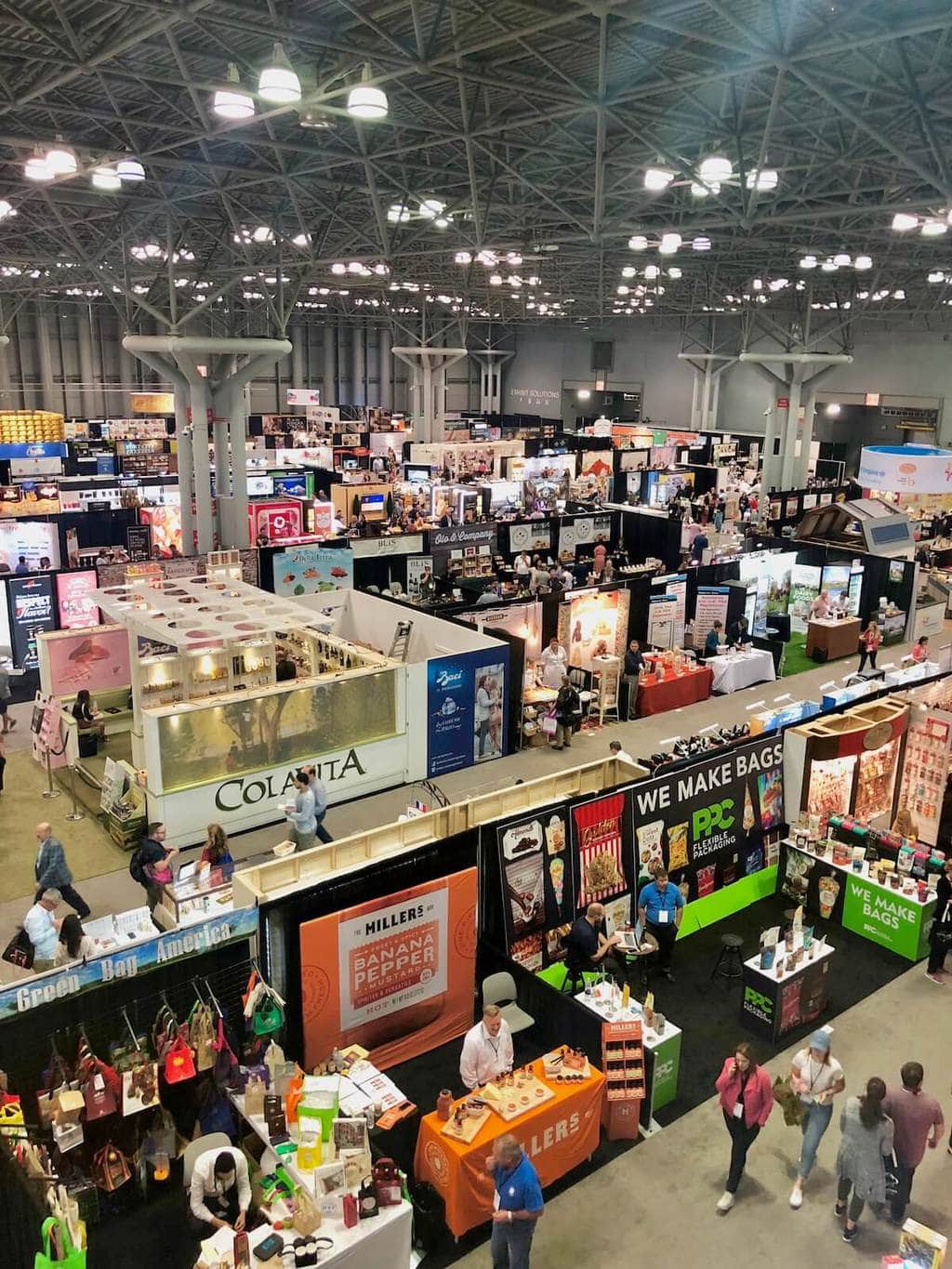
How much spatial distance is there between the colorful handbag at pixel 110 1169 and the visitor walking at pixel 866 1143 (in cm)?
434

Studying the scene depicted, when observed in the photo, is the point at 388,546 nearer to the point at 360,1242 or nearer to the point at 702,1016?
the point at 702,1016

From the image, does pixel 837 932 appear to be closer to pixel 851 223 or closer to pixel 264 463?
pixel 851 223

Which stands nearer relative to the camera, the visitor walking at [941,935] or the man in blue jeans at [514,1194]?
the man in blue jeans at [514,1194]

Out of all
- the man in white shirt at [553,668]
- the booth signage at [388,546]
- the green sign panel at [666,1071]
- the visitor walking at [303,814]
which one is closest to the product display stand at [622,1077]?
the green sign panel at [666,1071]

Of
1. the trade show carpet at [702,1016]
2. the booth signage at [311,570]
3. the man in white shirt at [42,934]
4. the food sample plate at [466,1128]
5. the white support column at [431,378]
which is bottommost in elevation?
the trade show carpet at [702,1016]

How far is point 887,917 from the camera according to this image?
9.22m

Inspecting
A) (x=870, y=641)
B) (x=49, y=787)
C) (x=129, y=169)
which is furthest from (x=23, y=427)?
(x=870, y=641)

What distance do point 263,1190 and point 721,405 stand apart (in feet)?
157

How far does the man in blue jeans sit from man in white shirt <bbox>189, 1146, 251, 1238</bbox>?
1.36 metres

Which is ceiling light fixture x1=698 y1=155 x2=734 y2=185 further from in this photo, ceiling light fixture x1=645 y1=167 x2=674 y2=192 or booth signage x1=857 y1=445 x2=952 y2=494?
booth signage x1=857 y1=445 x2=952 y2=494

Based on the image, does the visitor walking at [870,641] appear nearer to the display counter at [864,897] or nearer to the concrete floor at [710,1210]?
the display counter at [864,897]

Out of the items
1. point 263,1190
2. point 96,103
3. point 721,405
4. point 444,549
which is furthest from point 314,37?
point 721,405

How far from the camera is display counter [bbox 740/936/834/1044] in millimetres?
7789

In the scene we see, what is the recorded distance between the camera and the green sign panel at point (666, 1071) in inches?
275
